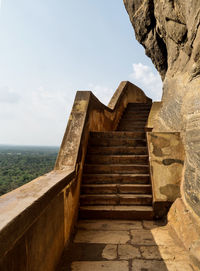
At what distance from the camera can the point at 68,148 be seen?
140 inches

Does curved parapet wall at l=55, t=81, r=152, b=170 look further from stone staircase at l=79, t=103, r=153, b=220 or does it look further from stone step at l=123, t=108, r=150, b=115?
stone step at l=123, t=108, r=150, b=115

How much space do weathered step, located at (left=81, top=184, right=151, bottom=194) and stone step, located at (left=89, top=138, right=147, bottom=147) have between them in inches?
49.6

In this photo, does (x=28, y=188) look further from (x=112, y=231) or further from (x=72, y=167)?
(x=112, y=231)

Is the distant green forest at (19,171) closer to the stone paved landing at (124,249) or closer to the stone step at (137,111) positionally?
the stone step at (137,111)

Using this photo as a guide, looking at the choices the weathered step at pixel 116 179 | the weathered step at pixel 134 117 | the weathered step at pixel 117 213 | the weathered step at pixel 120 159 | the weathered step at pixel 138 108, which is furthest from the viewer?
the weathered step at pixel 138 108

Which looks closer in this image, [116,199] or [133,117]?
[116,199]

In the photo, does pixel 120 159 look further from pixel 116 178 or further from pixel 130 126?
pixel 130 126

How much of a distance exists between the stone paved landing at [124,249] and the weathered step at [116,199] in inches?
15.7

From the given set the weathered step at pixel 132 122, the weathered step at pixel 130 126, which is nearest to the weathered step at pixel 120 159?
the weathered step at pixel 130 126

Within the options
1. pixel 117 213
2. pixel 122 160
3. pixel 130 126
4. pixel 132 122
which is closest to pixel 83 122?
pixel 122 160

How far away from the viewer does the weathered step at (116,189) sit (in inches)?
146

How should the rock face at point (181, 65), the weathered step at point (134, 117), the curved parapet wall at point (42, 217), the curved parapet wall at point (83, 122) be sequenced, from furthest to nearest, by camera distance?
the weathered step at point (134, 117) → the curved parapet wall at point (83, 122) → the rock face at point (181, 65) → the curved parapet wall at point (42, 217)

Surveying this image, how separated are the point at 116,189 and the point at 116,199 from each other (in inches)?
8.7

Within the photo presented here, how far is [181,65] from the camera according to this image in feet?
17.6
